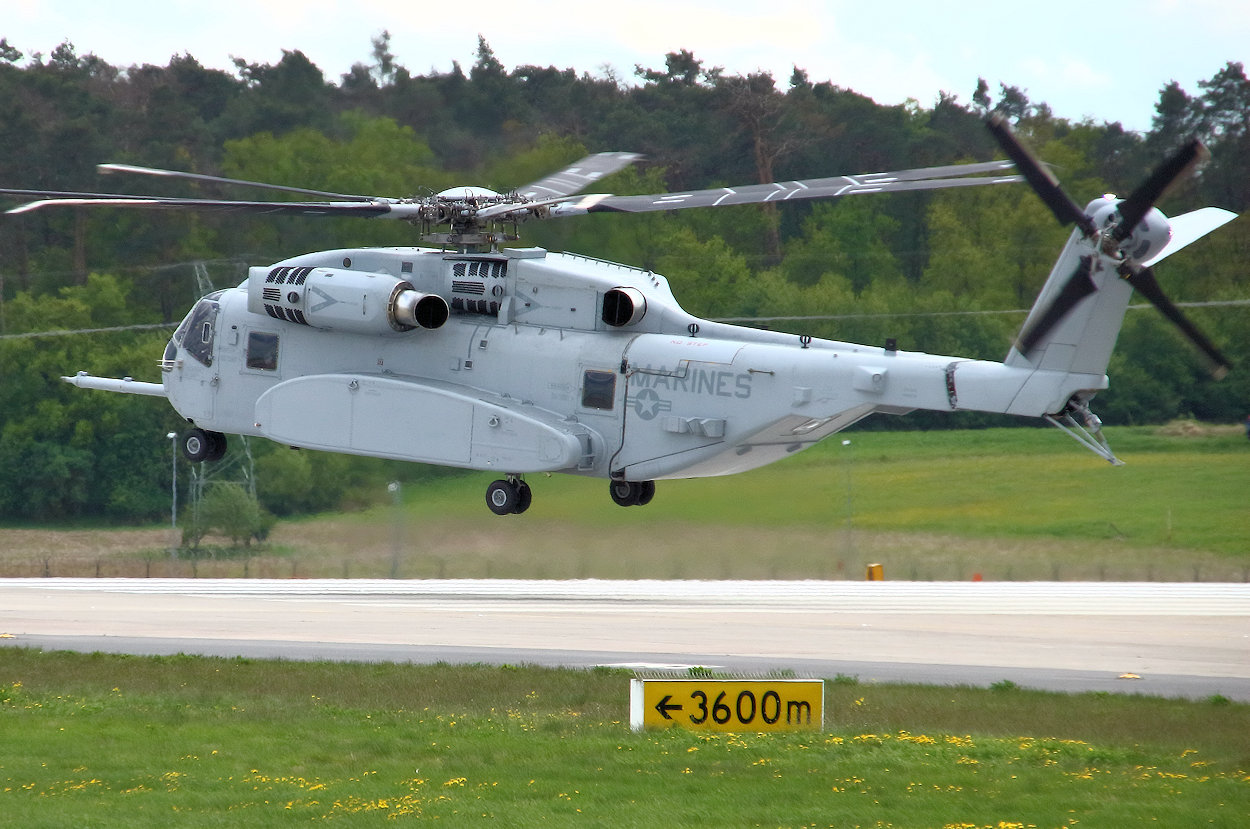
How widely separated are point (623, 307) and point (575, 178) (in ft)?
7.91

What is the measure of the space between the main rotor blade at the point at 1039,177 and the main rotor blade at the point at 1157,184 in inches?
19.2

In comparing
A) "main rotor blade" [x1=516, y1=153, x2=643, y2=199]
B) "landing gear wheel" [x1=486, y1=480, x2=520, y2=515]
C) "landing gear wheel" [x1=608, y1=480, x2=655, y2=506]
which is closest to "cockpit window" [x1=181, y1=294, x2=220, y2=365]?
"landing gear wheel" [x1=486, y1=480, x2=520, y2=515]

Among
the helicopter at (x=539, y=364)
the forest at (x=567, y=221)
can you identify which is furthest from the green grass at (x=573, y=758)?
the forest at (x=567, y=221)

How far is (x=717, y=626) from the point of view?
1159 inches

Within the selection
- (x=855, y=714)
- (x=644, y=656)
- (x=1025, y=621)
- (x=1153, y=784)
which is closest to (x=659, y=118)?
(x=1025, y=621)

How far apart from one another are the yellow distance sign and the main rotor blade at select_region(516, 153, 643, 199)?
1112 centimetres

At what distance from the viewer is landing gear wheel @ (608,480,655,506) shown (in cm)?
2758

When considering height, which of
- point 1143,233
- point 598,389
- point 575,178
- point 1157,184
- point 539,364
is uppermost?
point 575,178

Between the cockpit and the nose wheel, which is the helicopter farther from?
the cockpit

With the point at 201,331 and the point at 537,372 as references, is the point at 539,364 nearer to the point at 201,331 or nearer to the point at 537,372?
the point at 537,372

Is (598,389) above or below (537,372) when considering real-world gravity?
below

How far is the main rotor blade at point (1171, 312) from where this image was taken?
776 inches

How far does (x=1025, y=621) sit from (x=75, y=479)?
37.9 meters

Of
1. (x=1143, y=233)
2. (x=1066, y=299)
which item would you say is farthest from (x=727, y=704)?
(x=1143, y=233)
